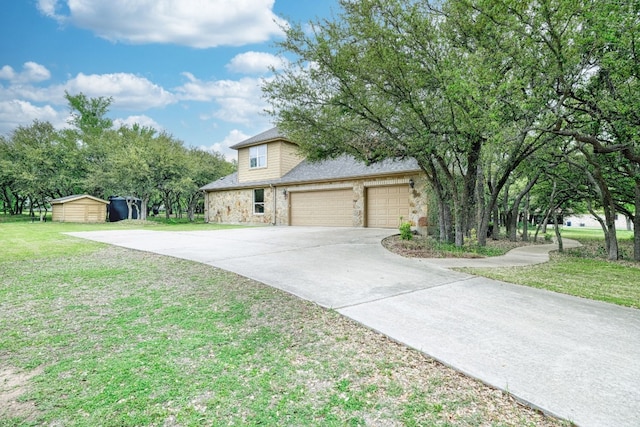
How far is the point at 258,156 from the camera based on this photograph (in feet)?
66.6

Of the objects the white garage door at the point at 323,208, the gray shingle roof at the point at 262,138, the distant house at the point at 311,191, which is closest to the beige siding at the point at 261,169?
the distant house at the point at 311,191

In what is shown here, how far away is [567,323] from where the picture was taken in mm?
3523

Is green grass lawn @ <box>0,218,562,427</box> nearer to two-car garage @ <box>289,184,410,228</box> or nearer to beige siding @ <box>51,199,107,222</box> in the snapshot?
two-car garage @ <box>289,184,410,228</box>

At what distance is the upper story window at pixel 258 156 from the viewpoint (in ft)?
65.6

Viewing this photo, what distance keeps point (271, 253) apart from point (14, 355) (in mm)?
5359

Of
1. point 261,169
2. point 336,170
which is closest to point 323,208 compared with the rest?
point 336,170

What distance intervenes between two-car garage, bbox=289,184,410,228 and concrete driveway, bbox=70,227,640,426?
756 cm

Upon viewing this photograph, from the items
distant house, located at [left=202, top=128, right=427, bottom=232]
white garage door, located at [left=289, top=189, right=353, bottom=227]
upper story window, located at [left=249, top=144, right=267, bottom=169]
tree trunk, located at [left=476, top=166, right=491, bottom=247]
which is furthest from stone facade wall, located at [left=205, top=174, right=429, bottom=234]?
tree trunk, located at [left=476, top=166, right=491, bottom=247]

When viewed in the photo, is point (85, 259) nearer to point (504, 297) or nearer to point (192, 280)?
point (192, 280)

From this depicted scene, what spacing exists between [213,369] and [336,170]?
14867mm

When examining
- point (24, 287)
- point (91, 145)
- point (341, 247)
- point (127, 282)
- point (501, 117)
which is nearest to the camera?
point (24, 287)

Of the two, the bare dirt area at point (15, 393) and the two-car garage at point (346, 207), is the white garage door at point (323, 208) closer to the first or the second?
the two-car garage at point (346, 207)

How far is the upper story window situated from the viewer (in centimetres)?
2000

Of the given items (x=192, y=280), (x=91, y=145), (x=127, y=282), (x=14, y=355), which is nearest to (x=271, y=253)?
(x=192, y=280)
